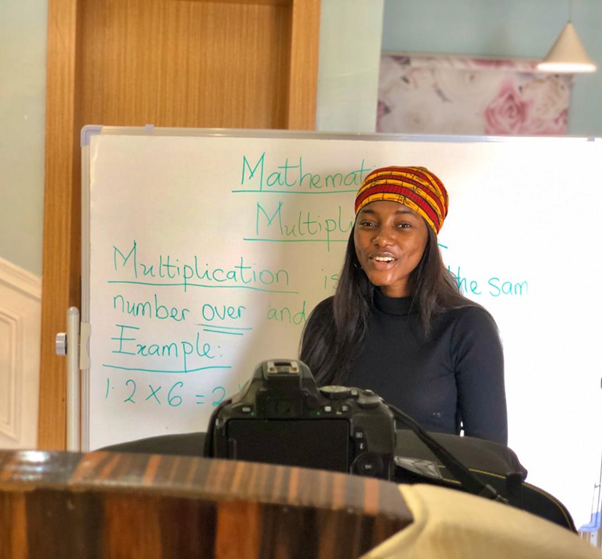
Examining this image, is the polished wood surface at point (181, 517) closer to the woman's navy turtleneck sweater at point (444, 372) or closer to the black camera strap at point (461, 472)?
the black camera strap at point (461, 472)

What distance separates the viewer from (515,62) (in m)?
4.19

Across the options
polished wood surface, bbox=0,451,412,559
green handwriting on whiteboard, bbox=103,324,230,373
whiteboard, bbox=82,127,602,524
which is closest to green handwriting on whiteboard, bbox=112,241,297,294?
whiteboard, bbox=82,127,602,524

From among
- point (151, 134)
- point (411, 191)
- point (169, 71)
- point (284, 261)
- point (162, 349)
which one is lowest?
point (162, 349)

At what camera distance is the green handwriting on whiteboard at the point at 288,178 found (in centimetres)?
192

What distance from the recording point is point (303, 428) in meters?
0.57

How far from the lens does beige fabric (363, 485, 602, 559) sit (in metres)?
0.22

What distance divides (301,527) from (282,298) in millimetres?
1725

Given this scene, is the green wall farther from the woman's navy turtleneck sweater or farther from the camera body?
the camera body

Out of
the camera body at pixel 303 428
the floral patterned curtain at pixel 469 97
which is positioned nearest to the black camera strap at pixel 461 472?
the camera body at pixel 303 428

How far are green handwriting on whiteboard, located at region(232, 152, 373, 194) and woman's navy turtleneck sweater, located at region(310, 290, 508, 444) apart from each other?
1.63ft

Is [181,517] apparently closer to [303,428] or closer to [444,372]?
[303,428]

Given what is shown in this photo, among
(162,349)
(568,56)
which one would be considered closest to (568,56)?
(568,56)

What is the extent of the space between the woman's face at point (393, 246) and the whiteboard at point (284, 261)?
280 mm

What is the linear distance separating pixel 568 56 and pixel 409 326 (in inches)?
105
